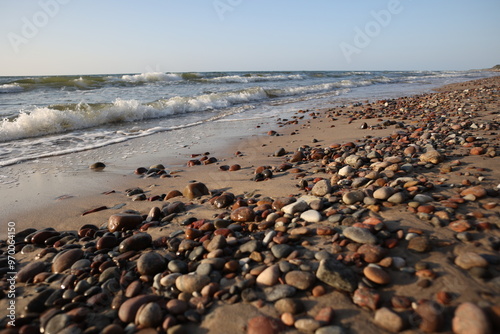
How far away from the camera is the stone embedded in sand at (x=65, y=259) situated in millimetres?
2010

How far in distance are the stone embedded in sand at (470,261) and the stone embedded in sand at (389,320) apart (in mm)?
539

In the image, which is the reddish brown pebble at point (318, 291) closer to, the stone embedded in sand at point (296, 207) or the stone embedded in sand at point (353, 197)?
the stone embedded in sand at point (296, 207)

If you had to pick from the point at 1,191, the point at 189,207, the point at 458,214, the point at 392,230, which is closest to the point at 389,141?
the point at 458,214

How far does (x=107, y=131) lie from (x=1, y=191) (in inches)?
175

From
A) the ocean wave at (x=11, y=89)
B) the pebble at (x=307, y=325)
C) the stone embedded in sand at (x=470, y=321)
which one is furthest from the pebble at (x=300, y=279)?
the ocean wave at (x=11, y=89)

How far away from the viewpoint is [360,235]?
1.79 meters

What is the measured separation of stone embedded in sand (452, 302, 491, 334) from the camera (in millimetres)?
1091

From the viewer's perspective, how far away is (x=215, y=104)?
12.7 metres

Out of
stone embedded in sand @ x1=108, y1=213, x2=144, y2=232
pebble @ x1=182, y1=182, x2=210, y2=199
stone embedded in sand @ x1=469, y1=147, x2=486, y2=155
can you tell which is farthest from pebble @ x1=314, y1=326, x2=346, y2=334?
stone embedded in sand @ x1=469, y1=147, x2=486, y2=155

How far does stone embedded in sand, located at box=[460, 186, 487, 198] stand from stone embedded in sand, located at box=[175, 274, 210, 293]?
6.86 ft

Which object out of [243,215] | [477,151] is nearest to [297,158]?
[243,215]

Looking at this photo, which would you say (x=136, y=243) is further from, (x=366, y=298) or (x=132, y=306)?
(x=366, y=298)

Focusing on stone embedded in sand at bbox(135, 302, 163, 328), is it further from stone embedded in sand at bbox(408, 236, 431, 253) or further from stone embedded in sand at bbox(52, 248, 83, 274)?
Result: stone embedded in sand at bbox(408, 236, 431, 253)

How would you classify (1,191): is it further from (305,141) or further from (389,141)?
(389,141)
